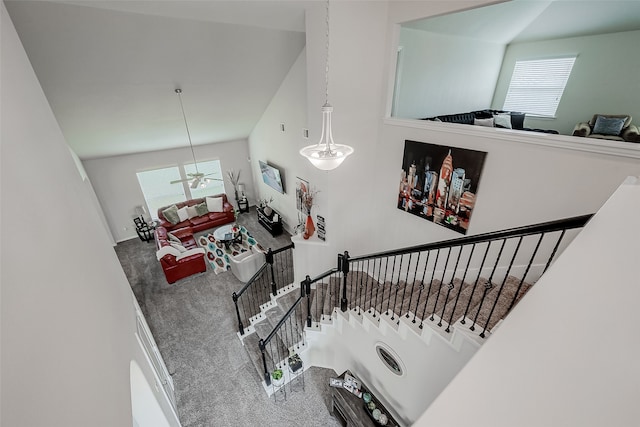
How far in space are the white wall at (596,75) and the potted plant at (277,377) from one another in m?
6.45

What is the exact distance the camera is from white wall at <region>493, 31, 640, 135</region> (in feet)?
13.0

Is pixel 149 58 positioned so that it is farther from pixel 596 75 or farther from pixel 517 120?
pixel 596 75

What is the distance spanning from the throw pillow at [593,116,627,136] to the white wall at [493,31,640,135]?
26.3 inches

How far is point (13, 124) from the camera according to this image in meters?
1.31

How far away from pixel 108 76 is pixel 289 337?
15.2 feet

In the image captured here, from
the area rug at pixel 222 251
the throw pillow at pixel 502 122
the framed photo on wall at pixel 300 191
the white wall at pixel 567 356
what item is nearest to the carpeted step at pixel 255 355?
the area rug at pixel 222 251

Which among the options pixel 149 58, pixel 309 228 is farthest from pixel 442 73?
pixel 149 58

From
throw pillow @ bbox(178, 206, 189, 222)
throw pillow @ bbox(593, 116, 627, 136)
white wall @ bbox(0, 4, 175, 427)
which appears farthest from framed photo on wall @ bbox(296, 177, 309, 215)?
throw pillow @ bbox(593, 116, 627, 136)

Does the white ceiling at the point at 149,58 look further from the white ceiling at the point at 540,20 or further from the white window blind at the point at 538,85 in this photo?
the white window blind at the point at 538,85

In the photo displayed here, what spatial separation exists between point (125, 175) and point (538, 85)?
972 cm

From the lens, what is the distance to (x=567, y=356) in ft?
3.12

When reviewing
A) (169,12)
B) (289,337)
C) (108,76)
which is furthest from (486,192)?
(108,76)

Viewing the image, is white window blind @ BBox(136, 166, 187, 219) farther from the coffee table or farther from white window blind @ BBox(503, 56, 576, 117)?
white window blind @ BBox(503, 56, 576, 117)

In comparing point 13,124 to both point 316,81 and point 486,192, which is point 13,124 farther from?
point 486,192
